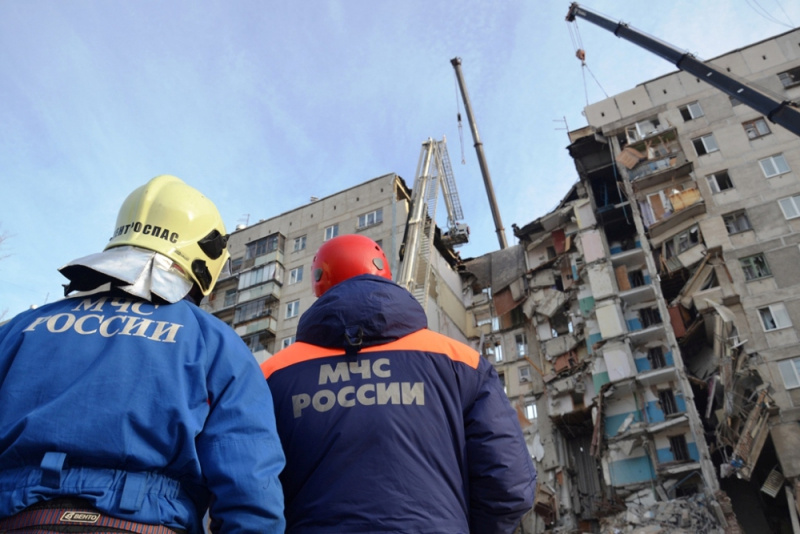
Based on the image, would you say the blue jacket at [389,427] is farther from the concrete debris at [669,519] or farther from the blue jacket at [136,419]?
the concrete debris at [669,519]

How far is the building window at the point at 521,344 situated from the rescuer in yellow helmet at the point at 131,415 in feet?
108

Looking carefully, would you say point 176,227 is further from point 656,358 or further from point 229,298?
point 229,298

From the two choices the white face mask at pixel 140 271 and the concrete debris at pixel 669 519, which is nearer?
the white face mask at pixel 140 271

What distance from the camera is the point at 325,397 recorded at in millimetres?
3352

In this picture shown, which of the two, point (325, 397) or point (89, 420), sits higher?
point (325, 397)

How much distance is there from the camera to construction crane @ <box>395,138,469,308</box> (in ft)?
104

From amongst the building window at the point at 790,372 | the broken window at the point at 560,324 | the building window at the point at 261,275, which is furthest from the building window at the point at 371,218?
the building window at the point at 790,372

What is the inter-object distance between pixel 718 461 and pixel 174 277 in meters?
27.4

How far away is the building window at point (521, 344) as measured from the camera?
34.8 meters

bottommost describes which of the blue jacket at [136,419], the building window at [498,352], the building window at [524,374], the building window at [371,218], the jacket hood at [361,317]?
the blue jacket at [136,419]

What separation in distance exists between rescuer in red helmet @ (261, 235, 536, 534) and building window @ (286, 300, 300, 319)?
32792 millimetres

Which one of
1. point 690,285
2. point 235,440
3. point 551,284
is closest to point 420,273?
point 551,284

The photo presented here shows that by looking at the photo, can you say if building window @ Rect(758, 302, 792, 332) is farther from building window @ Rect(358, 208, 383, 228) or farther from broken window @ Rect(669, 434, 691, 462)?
building window @ Rect(358, 208, 383, 228)

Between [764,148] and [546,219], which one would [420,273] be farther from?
[764,148]
